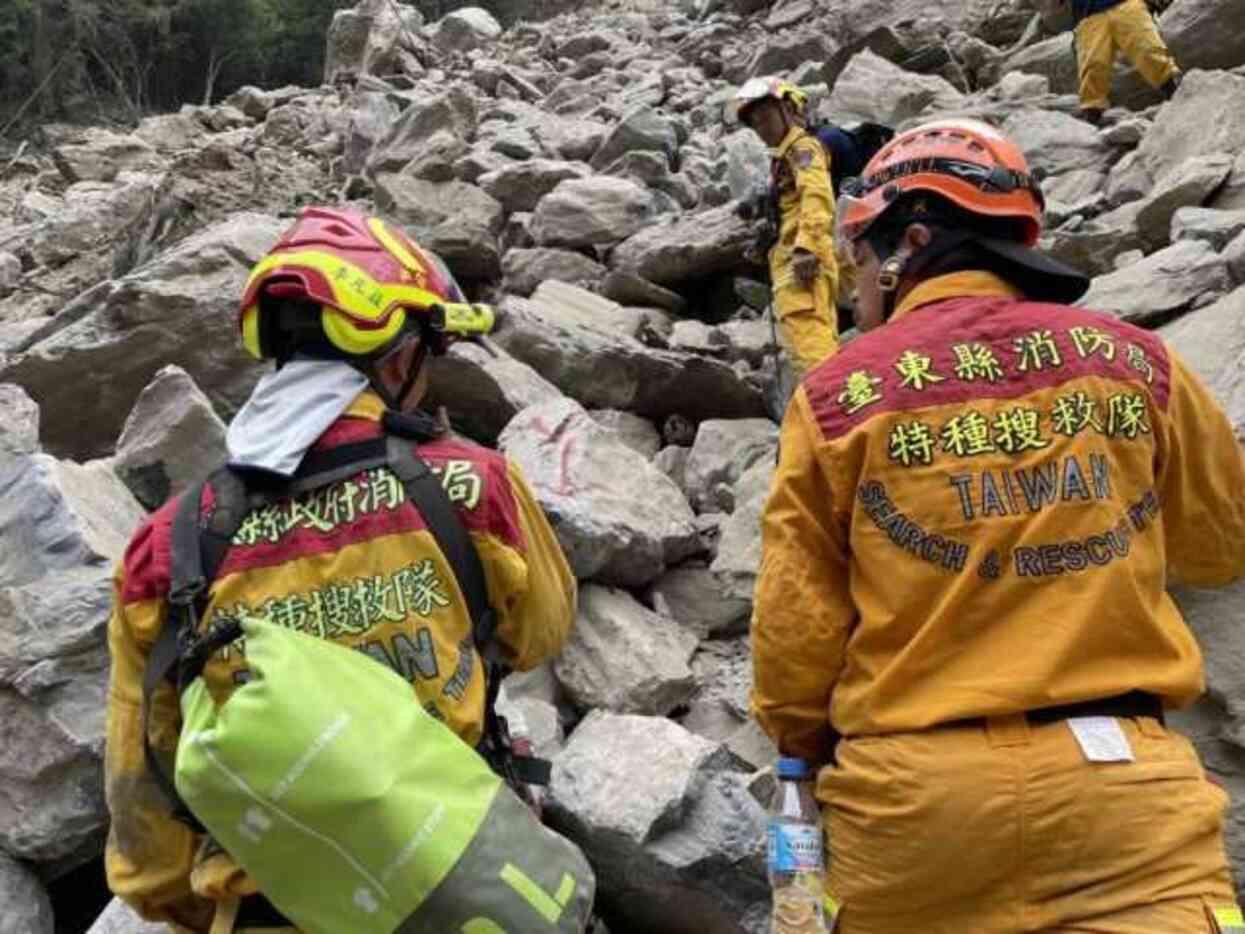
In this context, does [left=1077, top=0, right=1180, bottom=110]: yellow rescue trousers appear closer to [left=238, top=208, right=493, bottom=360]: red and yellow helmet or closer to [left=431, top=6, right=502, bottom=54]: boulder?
[left=238, top=208, right=493, bottom=360]: red and yellow helmet

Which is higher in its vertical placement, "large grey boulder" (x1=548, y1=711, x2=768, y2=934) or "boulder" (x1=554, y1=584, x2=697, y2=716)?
"large grey boulder" (x1=548, y1=711, x2=768, y2=934)

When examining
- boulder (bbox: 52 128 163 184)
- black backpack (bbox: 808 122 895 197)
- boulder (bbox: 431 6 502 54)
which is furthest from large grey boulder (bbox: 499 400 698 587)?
boulder (bbox: 431 6 502 54)

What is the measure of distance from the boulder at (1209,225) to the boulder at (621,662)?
2977mm

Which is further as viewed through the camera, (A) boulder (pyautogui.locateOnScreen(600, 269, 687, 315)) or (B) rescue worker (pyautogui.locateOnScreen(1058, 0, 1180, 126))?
(B) rescue worker (pyautogui.locateOnScreen(1058, 0, 1180, 126))

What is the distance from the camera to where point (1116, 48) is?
9.80 metres

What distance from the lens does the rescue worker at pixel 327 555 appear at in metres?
2.16

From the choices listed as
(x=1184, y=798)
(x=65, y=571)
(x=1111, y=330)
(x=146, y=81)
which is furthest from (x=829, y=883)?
(x=146, y=81)

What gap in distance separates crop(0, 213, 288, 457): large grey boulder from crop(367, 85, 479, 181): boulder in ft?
20.9

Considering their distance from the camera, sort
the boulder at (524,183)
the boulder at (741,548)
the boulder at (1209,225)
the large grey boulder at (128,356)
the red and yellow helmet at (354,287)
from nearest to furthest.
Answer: the red and yellow helmet at (354,287), the boulder at (741,548), the boulder at (1209,225), the large grey boulder at (128,356), the boulder at (524,183)

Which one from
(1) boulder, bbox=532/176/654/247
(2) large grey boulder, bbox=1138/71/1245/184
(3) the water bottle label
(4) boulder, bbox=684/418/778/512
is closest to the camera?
(3) the water bottle label

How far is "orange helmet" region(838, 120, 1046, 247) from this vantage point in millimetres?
2375

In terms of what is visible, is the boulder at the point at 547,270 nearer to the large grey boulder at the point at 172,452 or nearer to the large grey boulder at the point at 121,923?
the large grey boulder at the point at 172,452

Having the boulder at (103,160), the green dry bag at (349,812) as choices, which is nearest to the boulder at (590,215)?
the green dry bag at (349,812)

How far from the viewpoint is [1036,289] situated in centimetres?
238
